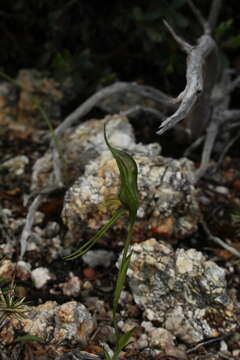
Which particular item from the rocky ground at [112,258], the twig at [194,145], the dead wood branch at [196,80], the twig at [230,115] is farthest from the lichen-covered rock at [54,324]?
the twig at [230,115]

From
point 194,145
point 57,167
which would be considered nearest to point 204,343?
point 57,167

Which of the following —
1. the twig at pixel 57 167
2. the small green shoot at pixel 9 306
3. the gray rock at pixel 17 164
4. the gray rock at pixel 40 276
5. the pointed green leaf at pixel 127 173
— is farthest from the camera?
the gray rock at pixel 17 164

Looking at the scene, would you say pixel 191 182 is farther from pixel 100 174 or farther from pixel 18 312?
pixel 18 312

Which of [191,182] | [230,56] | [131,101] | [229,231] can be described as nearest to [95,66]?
[131,101]

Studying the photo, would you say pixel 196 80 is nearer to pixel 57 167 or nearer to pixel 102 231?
pixel 102 231

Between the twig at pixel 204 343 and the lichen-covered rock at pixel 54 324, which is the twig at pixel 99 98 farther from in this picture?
the twig at pixel 204 343

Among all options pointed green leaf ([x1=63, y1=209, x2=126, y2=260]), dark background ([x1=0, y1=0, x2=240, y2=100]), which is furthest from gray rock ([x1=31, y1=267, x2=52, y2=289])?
dark background ([x1=0, y1=0, x2=240, y2=100])

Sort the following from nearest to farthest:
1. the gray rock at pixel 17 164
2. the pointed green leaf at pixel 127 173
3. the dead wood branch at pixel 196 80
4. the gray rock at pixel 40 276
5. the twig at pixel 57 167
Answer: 1. the pointed green leaf at pixel 127 173
2. the dead wood branch at pixel 196 80
3. the gray rock at pixel 40 276
4. the twig at pixel 57 167
5. the gray rock at pixel 17 164
